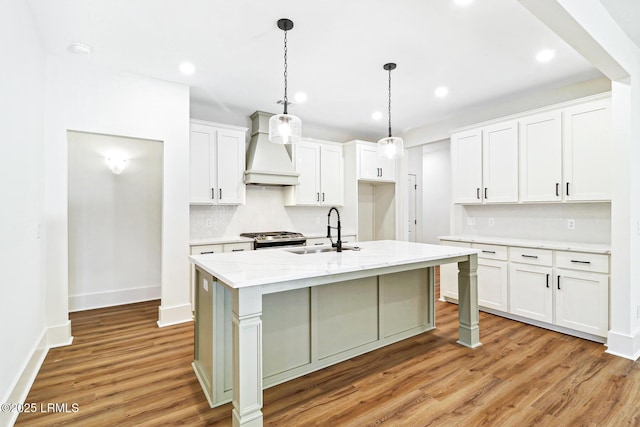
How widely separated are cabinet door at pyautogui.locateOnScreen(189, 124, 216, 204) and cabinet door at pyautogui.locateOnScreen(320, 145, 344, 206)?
1727 millimetres

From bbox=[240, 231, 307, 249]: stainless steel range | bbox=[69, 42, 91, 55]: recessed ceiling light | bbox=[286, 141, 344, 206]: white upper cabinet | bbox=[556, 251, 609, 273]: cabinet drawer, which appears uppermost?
bbox=[69, 42, 91, 55]: recessed ceiling light

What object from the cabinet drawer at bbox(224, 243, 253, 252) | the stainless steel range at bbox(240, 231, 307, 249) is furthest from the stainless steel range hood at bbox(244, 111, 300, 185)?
the cabinet drawer at bbox(224, 243, 253, 252)

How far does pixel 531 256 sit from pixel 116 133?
14.9 ft

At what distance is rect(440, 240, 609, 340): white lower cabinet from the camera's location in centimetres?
299

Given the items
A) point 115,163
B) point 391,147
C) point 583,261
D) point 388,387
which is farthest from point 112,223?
point 583,261

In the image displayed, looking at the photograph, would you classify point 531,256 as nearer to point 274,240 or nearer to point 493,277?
point 493,277

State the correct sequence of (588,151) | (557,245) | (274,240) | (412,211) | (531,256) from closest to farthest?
(588,151)
(557,245)
(531,256)
(274,240)
(412,211)

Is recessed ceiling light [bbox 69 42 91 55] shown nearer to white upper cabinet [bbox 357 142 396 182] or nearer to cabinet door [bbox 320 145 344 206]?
cabinet door [bbox 320 145 344 206]

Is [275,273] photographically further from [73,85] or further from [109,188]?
[109,188]

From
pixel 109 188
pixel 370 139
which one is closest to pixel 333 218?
pixel 370 139

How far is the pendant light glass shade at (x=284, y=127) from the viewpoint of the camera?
2.46m

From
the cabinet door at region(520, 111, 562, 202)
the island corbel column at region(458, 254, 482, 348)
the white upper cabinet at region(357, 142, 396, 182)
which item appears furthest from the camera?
the white upper cabinet at region(357, 142, 396, 182)

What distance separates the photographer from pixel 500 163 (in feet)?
12.9

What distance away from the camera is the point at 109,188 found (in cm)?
429
